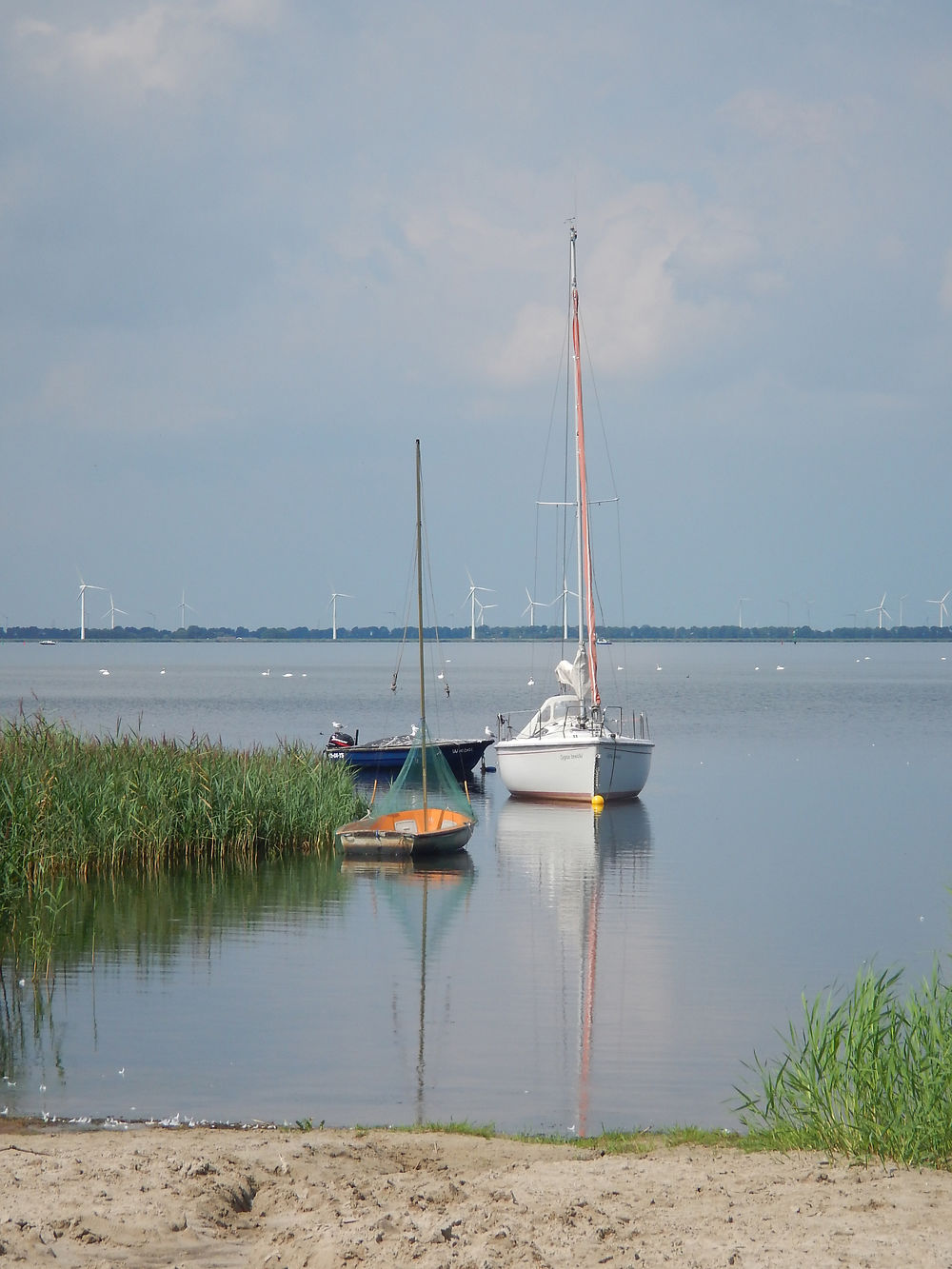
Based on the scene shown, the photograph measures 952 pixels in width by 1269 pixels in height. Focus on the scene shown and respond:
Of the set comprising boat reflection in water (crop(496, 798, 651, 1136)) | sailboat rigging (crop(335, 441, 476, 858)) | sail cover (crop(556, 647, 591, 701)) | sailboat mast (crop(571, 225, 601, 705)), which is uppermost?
sailboat mast (crop(571, 225, 601, 705))

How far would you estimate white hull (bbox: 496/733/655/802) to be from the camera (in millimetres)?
40906

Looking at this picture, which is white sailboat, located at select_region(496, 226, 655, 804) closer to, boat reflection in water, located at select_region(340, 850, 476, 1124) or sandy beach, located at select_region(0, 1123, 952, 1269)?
boat reflection in water, located at select_region(340, 850, 476, 1124)

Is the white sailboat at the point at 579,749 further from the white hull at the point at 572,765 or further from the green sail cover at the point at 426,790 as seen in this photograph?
the green sail cover at the point at 426,790

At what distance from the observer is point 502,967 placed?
1967cm

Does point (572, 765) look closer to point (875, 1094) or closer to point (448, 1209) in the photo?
point (875, 1094)

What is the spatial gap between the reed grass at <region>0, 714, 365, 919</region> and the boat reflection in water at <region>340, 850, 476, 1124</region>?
1770 mm

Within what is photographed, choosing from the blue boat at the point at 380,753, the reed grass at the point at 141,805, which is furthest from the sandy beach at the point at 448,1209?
the blue boat at the point at 380,753

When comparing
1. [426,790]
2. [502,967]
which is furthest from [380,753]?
[502,967]

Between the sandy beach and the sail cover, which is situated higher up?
the sail cover

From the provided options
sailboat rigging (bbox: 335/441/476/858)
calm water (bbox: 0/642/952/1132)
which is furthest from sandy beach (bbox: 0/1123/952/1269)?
sailboat rigging (bbox: 335/441/476/858)

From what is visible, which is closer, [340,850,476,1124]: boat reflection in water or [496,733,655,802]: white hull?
→ [340,850,476,1124]: boat reflection in water

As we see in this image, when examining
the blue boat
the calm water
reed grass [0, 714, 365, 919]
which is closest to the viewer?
the calm water

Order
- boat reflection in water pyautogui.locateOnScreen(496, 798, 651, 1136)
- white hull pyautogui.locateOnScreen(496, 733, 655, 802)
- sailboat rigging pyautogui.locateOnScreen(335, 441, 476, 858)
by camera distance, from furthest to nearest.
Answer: white hull pyautogui.locateOnScreen(496, 733, 655, 802) → sailboat rigging pyautogui.locateOnScreen(335, 441, 476, 858) → boat reflection in water pyautogui.locateOnScreen(496, 798, 651, 1136)

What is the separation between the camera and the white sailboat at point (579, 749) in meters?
41.0
